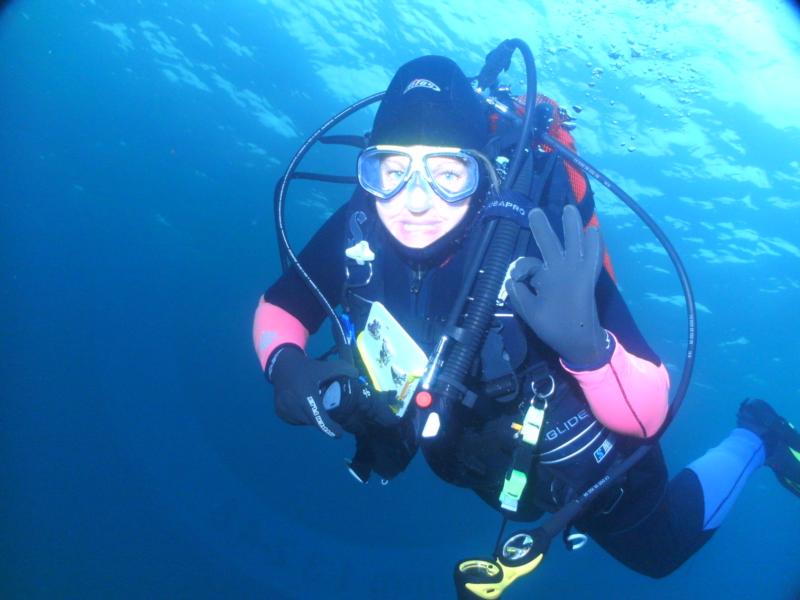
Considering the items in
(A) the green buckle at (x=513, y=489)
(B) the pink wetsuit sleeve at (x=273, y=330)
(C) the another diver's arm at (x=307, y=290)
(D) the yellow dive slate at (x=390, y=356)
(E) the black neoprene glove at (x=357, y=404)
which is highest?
(C) the another diver's arm at (x=307, y=290)

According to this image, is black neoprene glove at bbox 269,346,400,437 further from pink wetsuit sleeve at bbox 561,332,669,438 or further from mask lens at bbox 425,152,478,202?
mask lens at bbox 425,152,478,202

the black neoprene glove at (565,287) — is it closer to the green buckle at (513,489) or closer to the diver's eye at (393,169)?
the green buckle at (513,489)

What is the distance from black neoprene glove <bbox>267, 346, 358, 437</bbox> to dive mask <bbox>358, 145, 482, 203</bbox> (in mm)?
1322

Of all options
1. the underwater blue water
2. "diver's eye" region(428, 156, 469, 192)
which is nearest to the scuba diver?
"diver's eye" region(428, 156, 469, 192)

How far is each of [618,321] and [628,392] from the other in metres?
0.59

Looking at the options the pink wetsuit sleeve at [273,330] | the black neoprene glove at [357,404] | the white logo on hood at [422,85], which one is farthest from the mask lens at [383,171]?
the pink wetsuit sleeve at [273,330]

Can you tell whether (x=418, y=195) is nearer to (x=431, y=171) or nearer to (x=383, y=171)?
(x=431, y=171)

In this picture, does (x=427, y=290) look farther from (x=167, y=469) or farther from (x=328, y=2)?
(x=167, y=469)

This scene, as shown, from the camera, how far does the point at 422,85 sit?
143 inches

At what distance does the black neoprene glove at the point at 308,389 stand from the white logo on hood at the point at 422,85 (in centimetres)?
220

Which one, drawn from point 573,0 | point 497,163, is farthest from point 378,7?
point 497,163

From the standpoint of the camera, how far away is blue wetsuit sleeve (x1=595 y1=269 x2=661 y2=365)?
3170 millimetres

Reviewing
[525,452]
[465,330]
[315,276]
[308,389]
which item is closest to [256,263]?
[315,276]

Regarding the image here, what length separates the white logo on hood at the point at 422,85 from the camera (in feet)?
11.9
